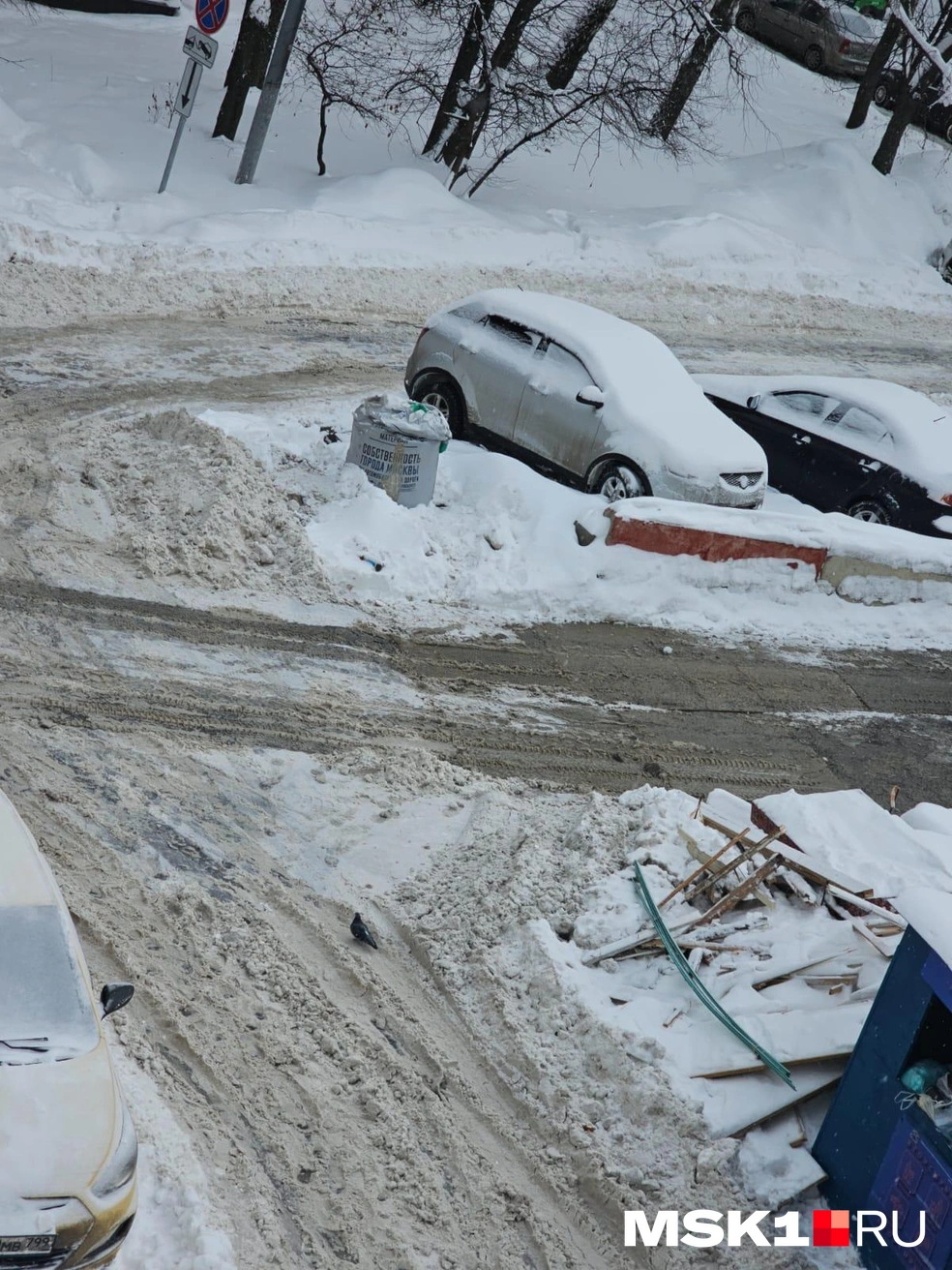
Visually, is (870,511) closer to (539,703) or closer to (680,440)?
(680,440)

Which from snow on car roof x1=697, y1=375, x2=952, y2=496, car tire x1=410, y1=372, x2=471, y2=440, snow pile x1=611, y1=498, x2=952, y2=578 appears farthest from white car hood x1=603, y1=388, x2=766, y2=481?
snow on car roof x1=697, y1=375, x2=952, y2=496

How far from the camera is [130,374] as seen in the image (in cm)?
1258

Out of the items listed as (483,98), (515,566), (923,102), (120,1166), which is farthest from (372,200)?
(120,1166)

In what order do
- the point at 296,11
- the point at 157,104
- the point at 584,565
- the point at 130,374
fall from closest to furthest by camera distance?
the point at 584,565
the point at 130,374
the point at 296,11
the point at 157,104

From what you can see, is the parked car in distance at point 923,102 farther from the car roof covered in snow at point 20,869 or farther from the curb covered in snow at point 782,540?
the car roof covered in snow at point 20,869

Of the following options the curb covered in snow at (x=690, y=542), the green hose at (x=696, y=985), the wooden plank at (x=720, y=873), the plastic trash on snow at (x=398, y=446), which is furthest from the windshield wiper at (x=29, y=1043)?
the curb covered in snow at (x=690, y=542)

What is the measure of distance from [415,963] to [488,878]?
0.75 metres

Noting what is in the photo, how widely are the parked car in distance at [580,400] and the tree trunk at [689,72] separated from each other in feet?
36.3

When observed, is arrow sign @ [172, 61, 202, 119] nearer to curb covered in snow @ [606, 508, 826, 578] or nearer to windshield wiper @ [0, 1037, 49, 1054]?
curb covered in snow @ [606, 508, 826, 578]

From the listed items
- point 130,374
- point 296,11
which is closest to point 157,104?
point 296,11

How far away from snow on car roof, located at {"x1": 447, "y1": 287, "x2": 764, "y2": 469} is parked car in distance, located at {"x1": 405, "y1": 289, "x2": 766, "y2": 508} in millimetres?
14

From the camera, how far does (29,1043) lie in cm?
449

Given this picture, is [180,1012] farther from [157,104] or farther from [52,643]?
[157,104]

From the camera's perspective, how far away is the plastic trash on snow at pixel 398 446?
34.7 feet
